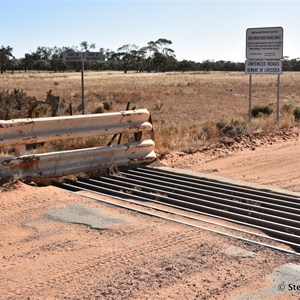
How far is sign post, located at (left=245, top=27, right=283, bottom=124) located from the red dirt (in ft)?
29.7

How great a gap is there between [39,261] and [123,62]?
5098 inches

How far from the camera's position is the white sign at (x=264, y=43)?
1402cm

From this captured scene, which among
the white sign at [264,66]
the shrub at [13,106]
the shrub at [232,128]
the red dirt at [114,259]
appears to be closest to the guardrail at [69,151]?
the red dirt at [114,259]

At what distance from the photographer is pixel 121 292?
390 cm

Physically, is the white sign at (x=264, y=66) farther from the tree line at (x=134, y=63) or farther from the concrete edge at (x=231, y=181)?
the tree line at (x=134, y=63)

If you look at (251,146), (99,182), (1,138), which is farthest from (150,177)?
(251,146)

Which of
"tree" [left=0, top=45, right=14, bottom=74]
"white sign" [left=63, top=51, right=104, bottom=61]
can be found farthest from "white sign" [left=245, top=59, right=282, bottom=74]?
"tree" [left=0, top=45, right=14, bottom=74]

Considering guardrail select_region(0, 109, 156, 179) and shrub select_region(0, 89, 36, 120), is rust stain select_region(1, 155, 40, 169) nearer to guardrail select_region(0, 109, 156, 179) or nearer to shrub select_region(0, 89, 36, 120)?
guardrail select_region(0, 109, 156, 179)

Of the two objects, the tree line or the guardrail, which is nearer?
the guardrail

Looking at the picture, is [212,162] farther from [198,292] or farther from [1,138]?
[198,292]

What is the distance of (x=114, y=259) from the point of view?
4.58 meters

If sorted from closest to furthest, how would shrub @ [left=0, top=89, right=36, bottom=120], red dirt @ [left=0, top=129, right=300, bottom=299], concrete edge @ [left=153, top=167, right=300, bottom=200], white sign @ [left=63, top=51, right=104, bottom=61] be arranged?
red dirt @ [left=0, top=129, right=300, bottom=299], concrete edge @ [left=153, top=167, right=300, bottom=200], white sign @ [left=63, top=51, right=104, bottom=61], shrub @ [left=0, top=89, right=36, bottom=120]

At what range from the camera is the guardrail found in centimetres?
711

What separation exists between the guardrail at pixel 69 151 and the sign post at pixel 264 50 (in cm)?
626
